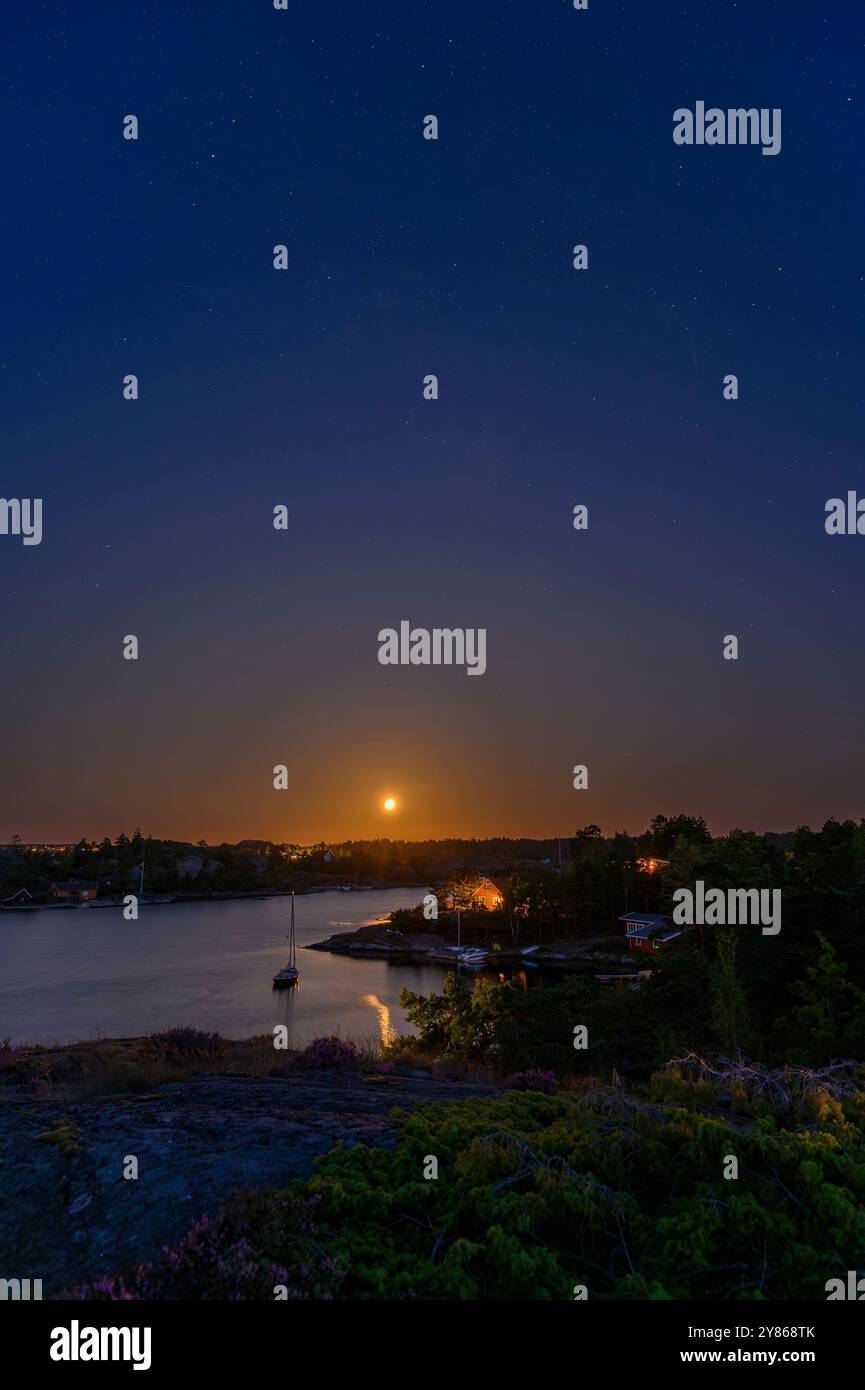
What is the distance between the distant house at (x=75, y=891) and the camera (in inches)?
6796

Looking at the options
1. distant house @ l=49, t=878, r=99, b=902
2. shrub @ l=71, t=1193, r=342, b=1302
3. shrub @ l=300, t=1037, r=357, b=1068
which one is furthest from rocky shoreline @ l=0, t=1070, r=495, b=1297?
distant house @ l=49, t=878, r=99, b=902

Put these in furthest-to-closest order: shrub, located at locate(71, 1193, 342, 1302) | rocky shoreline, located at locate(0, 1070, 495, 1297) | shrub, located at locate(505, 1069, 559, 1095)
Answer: shrub, located at locate(505, 1069, 559, 1095), rocky shoreline, located at locate(0, 1070, 495, 1297), shrub, located at locate(71, 1193, 342, 1302)

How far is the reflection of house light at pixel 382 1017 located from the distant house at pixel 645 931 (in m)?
30.6

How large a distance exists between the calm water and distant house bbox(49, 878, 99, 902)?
32410 mm

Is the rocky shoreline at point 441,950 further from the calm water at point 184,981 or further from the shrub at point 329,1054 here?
the shrub at point 329,1054

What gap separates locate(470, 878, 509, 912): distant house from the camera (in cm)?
13100

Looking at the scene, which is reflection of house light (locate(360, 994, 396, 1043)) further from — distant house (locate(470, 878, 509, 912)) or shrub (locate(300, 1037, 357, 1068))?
distant house (locate(470, 878, 509, 912))

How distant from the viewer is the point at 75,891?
17425cm

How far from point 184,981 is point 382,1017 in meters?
29.1

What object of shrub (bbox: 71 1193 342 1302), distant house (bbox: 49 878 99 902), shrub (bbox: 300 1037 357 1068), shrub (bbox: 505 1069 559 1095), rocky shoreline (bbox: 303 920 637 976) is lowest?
distant house (bbox: 49 878 99 902)

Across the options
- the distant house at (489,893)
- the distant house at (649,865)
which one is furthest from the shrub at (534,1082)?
the distant house at (489,893)

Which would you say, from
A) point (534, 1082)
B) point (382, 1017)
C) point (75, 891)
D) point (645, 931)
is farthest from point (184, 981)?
point (75, 891)
